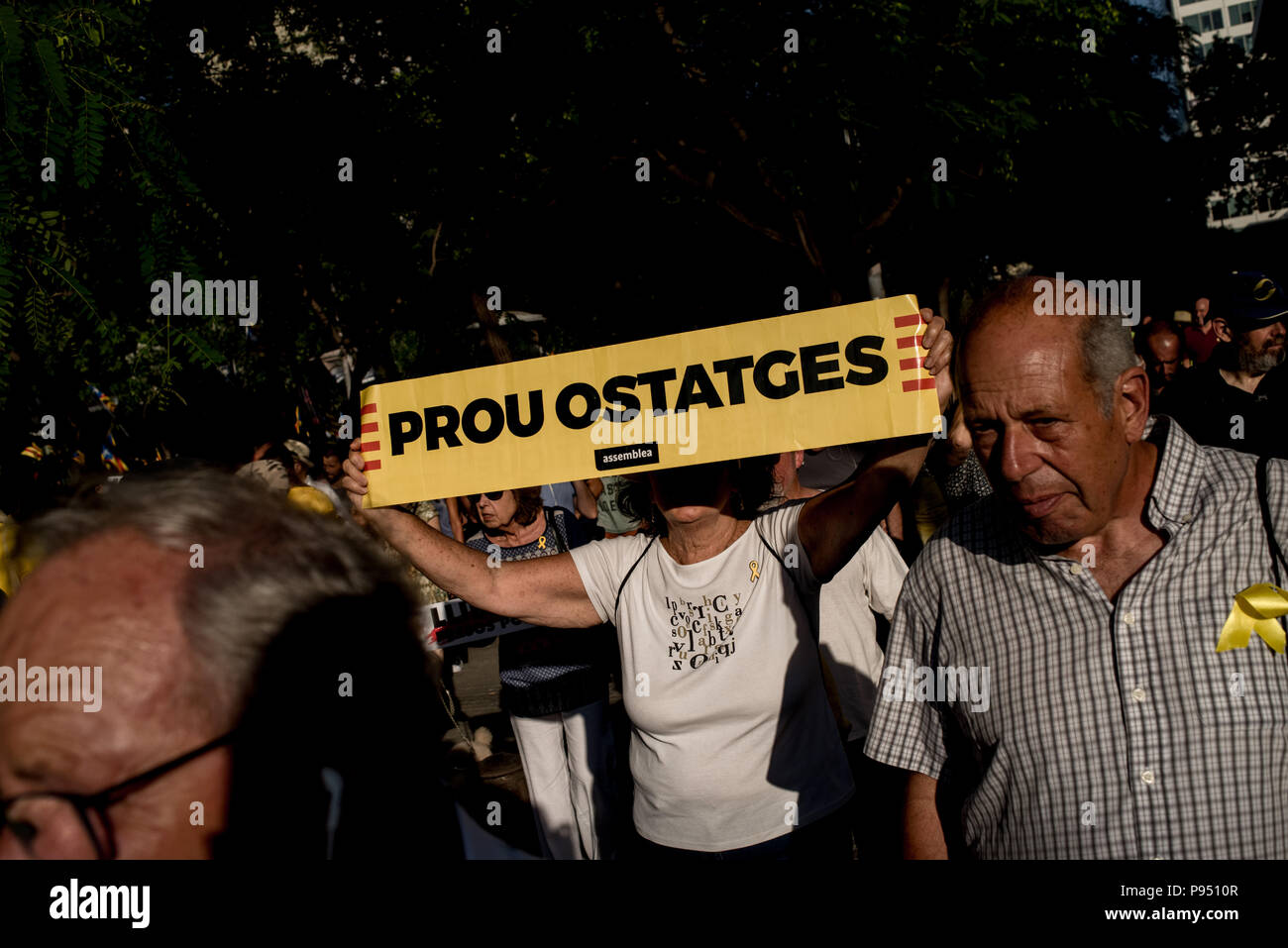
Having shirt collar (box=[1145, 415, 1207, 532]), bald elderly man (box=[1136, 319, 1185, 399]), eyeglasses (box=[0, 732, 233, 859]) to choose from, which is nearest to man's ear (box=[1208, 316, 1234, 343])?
bald elderly man (box=[1136, 319, 1185, 399])

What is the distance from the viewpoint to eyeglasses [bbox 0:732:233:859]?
3.34ft

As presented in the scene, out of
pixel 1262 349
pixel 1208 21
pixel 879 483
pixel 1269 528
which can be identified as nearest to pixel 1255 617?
pixel 1269 528

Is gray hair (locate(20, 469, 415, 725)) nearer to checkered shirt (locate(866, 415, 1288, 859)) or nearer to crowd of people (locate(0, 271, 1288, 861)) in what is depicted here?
crowd of people (locate(0, 271, 1288, 861))

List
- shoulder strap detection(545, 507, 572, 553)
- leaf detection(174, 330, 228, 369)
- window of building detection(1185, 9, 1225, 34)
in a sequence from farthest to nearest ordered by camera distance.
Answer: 1. window of building detection(1185, 9, 1225, 34)
2. shoulder strap detection(545, 507, 572, 553)
3. leaf detection(174, 330, 228, 369)

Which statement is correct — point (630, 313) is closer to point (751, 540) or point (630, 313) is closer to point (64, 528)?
point (751, 540)

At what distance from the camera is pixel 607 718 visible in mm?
4828

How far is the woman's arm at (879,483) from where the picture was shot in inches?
103

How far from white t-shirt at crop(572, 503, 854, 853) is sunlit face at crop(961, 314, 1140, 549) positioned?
0.94 metres

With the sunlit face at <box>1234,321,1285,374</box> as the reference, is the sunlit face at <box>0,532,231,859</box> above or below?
below

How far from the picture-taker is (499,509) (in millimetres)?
5020
